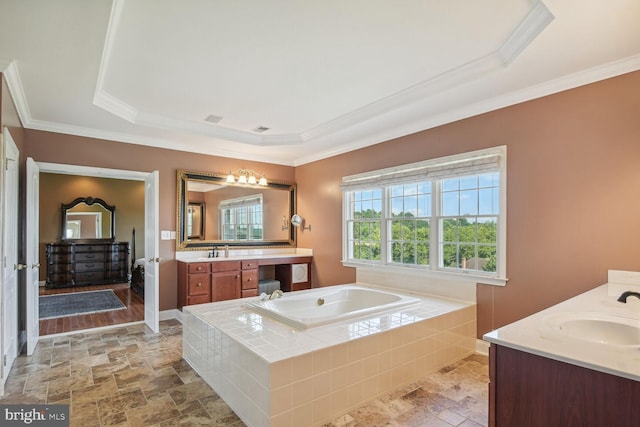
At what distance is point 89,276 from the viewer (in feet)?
23.2

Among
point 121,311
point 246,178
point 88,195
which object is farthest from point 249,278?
point 88,195

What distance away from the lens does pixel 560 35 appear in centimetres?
210

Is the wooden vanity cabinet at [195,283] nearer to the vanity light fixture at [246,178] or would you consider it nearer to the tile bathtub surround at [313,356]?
the tile bathtub surround at [313,356]

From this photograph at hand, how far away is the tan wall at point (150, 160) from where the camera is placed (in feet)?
12.3

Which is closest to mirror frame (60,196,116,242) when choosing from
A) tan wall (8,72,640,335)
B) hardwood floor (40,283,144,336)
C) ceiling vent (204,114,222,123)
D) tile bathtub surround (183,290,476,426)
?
hardwood floor (40,283,144,336)

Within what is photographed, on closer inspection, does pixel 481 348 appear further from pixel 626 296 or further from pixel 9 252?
pixel 9 252

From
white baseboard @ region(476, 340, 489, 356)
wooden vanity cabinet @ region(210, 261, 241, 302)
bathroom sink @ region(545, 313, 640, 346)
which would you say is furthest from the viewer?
wooden vanity cabinet @ region(210, 261, 241, 302)

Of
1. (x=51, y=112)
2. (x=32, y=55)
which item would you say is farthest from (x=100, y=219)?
(x=32, y=55)

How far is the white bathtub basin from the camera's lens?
3021 millimetres

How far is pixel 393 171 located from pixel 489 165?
3.84 ft

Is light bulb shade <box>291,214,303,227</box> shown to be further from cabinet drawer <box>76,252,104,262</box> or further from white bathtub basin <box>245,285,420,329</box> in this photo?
cabinet drawer <box>76,252,104,262</box>

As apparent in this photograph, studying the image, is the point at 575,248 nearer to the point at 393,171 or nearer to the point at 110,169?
the point at 393,171

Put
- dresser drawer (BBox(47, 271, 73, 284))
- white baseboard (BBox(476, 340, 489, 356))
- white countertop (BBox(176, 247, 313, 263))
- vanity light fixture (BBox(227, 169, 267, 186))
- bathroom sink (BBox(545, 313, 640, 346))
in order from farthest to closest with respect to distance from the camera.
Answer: dresser drawer (BBox(47, 271, 73, 284)) → vanity light fixture (BBox(227, 169, 267, 186)) → white countertop (BBox(176, 247, 313, 263)) → white baseboard (BBox(476, 340, 489, 356)) → bathroom sink (BBox(545, 313, 640, 346))

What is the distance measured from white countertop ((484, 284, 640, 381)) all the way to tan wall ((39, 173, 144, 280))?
818 cm
